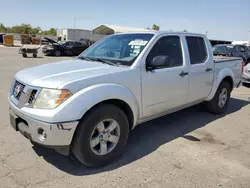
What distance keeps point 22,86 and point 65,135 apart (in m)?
0.92

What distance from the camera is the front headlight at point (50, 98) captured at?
8.95 feet

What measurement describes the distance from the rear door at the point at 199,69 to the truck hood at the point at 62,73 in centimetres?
165

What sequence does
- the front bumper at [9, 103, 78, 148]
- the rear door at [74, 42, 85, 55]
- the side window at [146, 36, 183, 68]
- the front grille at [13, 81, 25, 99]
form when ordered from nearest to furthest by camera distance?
the front bumper at [9, 103, 78, 148], the front grille at [13, 81, 25, 99], the side window at [146, 36, 183, 68], the rear door at [74, 42, 85, 55]

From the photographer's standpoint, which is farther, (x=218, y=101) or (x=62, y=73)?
(x=218, y=101)

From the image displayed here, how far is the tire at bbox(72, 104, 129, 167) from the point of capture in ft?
9.52

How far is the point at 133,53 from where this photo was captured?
3697mm

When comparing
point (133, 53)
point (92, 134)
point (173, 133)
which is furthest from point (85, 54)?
point (173, 133)

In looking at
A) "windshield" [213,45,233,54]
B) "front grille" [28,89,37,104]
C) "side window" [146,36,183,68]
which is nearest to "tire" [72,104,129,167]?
"front grille" [28,89,37,104]

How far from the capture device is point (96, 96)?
2.91 metres

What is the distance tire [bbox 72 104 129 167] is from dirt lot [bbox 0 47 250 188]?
14 cm

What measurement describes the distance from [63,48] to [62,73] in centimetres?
2115

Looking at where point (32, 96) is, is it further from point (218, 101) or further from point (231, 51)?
point (231, 51)

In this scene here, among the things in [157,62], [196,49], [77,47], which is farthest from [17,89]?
[77,47]

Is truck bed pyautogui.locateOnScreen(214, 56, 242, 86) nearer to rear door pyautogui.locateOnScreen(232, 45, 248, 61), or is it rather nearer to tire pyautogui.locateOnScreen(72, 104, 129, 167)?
tire pyautogui.locateOnScreen(72, 104, 129, 167)
